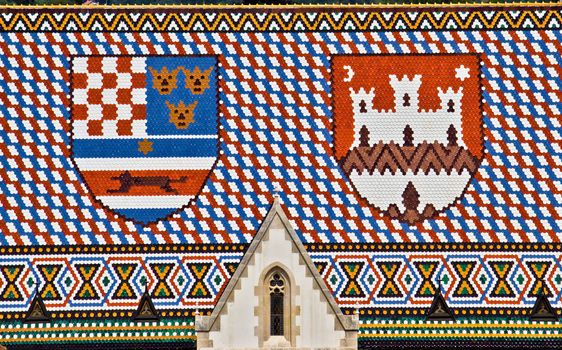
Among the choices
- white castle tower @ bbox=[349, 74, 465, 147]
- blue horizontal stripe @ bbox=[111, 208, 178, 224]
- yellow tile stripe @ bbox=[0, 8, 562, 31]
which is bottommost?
blue horizontal stripe @ bbox=[111, 208, 178, 224]

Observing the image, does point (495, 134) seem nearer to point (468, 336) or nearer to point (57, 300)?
point (468, 336)

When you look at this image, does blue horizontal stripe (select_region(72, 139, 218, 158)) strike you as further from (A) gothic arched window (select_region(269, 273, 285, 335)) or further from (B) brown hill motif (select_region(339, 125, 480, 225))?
(A) gothic arched window (select_region(269, 273, 285, 335))

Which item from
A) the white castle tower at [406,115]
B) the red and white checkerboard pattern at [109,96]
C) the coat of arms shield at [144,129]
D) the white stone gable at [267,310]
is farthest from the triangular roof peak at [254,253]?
the red and white checkerboard pattern at [109,96]

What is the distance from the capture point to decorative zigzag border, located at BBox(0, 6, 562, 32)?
23.0m

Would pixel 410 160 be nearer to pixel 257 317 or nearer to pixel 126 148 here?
pixel 257 317

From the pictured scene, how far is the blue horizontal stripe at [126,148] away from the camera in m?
22.7

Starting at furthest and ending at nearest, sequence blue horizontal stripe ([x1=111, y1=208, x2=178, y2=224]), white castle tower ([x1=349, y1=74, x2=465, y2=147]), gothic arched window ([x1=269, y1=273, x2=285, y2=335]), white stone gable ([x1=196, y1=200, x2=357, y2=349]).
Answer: white castle tower ([x1=349, y1=74, x2=465, y2=147])
blue horizontal stripe ([x1=111, y1=208, x2=178, y2=224])
gothic arched window ([x1=269, y1=273, x2=285, y2=335])
white stone gable ([x1=196, y1=200, x2=357, y2=349])

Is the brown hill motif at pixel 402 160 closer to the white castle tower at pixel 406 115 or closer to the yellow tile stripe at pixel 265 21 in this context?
the white castle tower at pixel 406 115

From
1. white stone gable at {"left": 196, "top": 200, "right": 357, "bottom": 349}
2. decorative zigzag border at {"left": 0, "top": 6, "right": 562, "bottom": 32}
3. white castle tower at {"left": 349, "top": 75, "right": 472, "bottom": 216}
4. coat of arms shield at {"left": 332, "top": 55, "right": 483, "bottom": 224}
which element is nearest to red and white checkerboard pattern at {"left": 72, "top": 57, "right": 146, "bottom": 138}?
decorative zigzag border at {"left": 0, "top": 6, "right": 562, "bottom": 32}

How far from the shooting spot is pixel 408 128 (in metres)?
22.8

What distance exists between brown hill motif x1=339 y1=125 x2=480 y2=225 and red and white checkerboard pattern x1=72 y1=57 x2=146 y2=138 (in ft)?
8.42

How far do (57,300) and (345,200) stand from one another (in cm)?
361

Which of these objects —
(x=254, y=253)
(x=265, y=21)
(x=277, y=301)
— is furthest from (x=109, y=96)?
(x=277, y=301)

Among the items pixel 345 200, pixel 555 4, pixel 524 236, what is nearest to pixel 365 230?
pixel 345 200
